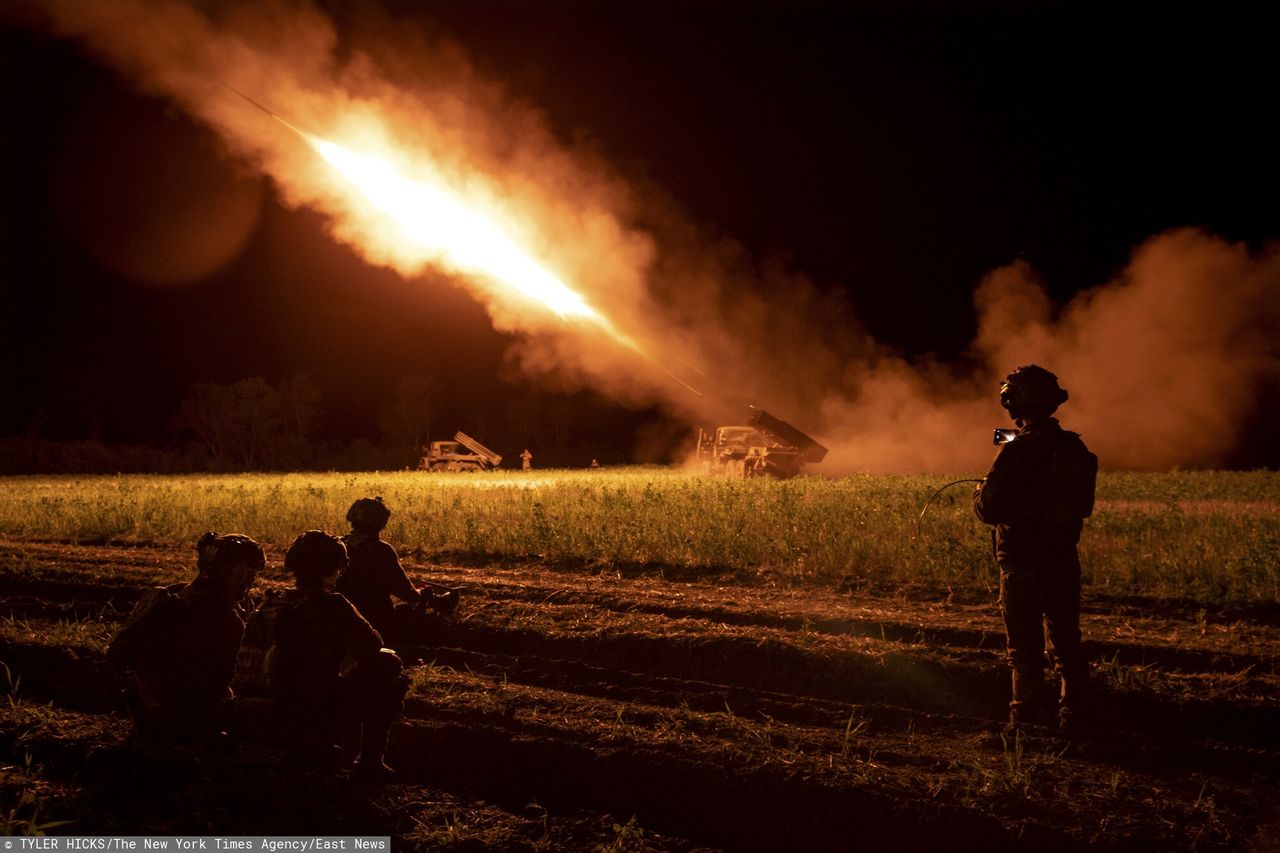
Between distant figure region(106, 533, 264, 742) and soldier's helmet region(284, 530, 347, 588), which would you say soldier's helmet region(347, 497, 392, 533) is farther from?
soldier's helmet region(284, 530, 347, 588)

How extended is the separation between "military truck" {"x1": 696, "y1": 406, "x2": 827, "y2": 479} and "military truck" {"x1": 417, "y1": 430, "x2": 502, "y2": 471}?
13.2m

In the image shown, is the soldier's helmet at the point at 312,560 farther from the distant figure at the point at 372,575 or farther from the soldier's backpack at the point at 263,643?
the distant figure at the point at 372,575

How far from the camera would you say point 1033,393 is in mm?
5289

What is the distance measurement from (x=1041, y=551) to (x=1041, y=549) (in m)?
0.01

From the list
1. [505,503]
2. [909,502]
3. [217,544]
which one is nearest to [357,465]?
[505,503]

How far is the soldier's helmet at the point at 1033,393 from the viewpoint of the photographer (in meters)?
5.28

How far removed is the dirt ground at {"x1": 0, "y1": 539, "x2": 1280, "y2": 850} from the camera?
405cm

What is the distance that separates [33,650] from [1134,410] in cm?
3446

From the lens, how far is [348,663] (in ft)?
15.2

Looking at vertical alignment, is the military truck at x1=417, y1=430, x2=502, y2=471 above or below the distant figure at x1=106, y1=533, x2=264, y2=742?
above

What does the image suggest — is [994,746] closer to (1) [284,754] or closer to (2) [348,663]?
(2) [348,663]

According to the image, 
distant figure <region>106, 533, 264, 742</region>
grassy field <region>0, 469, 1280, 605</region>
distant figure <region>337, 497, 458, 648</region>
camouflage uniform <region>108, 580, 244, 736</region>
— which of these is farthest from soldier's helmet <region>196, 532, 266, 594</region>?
grassy field <region>0, 469, 1280, 605</region>

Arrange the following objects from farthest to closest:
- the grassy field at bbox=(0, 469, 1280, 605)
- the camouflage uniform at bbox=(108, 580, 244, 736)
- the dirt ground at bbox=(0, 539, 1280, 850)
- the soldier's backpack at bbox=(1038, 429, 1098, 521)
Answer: the grassy field at bbox=(0, 469, 1280, 605) → the soldier's backpack at bbox=(1038, 429, 1098, 521) → the camouflage uniform at bbox=(108, 580, 244, 736) → the dirt ground at bbox=(0, 539, 1280, 850)

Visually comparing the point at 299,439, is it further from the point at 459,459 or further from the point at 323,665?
the point at 323,665
